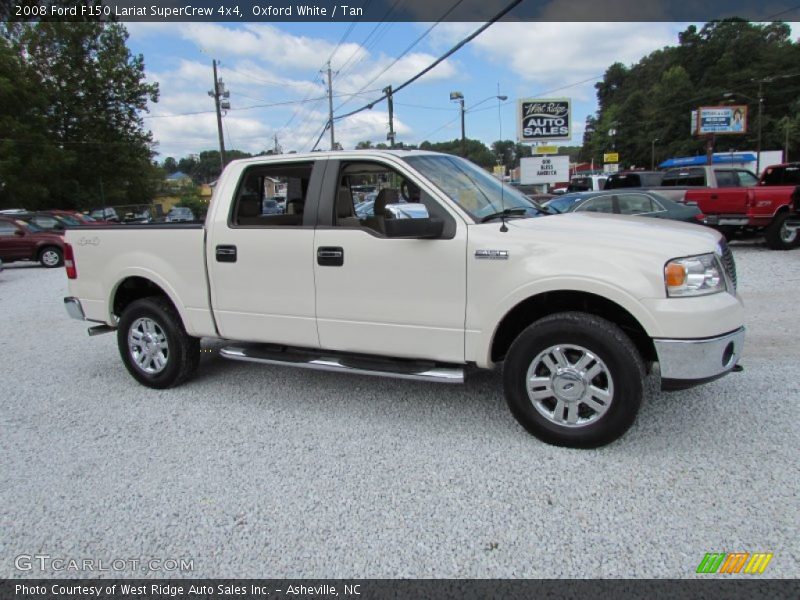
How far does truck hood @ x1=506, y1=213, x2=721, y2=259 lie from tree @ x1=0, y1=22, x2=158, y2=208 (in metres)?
38.2

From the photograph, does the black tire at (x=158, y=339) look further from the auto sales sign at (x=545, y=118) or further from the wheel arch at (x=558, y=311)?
the auto sales sign at (x=545, y=118)

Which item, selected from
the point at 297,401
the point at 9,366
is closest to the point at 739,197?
the point at 297,401

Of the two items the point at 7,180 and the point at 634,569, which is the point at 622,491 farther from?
the point at 7,180

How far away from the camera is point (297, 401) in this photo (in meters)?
4.55

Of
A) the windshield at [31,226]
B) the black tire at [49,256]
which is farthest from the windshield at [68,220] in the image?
the black tire at [49,256]

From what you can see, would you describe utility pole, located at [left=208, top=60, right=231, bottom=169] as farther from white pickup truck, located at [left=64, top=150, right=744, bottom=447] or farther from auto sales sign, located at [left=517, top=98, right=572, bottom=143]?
white pickup truck, located at [left=64, top=150, right=744, bottom=447]

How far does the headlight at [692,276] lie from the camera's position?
3164 mm

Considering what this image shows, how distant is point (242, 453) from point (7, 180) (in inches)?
1440

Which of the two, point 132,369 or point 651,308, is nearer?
point 651,308

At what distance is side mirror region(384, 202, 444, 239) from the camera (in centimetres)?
348

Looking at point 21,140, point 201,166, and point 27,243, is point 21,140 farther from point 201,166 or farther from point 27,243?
point 201,166

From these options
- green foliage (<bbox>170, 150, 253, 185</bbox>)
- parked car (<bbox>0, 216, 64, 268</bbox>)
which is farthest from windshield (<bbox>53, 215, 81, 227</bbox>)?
green foliage (<bbox>170, 150, 253, 185</bbox>)

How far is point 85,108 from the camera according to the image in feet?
128

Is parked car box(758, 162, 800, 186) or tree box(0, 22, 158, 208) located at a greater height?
tree box(0, 22, 158, 208)
